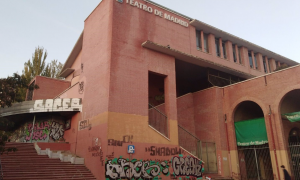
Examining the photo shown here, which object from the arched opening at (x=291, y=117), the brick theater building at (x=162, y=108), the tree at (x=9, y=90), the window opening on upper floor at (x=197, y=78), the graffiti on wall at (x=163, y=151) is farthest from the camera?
the window opening on upper floor at (x=197, y=78)

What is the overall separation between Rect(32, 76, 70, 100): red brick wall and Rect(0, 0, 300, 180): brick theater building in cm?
384

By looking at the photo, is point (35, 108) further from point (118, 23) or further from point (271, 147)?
point (271, 147)

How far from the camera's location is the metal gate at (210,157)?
731 inches

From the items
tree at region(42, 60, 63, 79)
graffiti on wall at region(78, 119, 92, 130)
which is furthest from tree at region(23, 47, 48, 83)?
graffiti on wall at region(78, 119, 92, 130)

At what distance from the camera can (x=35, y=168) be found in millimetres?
12945

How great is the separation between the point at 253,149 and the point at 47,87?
20.0 metres

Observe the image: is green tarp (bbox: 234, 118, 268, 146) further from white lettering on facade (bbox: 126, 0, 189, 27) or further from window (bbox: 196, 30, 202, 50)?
white lettering on facade (bbox: 126, 0, 189, 27)

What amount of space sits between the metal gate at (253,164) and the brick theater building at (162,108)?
0.07 metres

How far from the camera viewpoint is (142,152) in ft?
48.5

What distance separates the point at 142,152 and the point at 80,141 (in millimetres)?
4651

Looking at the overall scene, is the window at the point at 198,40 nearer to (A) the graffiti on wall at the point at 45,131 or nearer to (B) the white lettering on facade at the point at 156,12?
(B) the white lettering on facade at the point at 156,12

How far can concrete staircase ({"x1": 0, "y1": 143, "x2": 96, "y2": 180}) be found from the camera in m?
12.0

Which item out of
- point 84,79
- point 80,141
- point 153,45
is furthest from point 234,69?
point 80,141

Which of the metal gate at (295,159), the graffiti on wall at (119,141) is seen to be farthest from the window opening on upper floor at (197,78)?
the graffiti on wall at (119,141)
